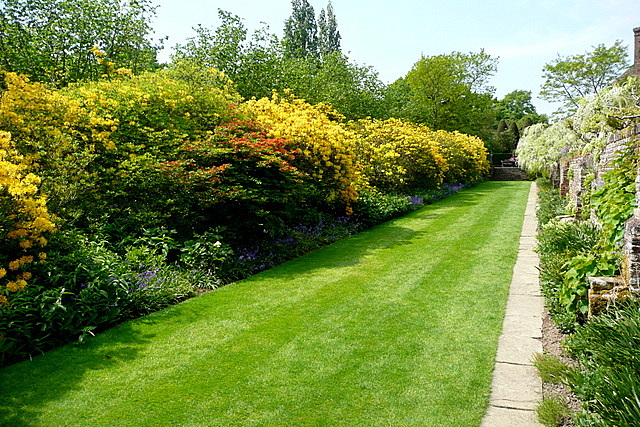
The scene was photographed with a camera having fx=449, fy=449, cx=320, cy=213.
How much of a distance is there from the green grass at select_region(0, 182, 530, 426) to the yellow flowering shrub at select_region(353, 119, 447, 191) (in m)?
8.24

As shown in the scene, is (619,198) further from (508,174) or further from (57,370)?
(508,174)

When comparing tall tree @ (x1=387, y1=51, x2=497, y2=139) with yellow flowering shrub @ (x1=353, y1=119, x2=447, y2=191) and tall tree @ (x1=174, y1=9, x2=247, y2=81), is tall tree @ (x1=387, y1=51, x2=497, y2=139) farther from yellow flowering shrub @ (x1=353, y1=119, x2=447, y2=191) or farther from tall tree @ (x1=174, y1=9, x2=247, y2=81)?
tall tree @ (x1=174, y1=9, x2=247, y2=81)

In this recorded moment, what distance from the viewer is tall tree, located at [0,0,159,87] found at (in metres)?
12.5

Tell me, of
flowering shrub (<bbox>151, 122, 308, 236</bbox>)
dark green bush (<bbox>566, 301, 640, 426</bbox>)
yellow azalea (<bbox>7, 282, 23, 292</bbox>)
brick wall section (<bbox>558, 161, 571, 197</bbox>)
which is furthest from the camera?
brick wall section (<bbox>558, 161, 571, 197</bbox>)

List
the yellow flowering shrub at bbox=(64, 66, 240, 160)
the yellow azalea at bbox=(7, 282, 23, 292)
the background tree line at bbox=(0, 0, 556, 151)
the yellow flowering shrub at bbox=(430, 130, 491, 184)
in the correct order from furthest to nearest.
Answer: the yellow flowering shrub at bbox=(430, 130, 491, 184) < the background tree line at bbox=(0, 0, 556, 151) < the yellow flowering shrub at bbox=(64, 66, 240, 160) < the yellow azalea at bbox=(7, 282, 23, 292)

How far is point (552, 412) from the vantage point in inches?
118

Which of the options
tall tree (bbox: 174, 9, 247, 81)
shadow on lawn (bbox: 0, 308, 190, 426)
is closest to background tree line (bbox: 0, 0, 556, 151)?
tall tree (bbox: 174, 9, 247, 81)

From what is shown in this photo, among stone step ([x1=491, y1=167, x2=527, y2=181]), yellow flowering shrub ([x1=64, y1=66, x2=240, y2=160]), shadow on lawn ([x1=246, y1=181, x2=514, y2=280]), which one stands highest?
yellow flowering shrub ([x1=64, y1=66, x2=240, y2=160])

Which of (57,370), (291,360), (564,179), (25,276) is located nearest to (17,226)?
(25,276)

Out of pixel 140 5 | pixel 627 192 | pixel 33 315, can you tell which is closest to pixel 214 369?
pixel 33 315

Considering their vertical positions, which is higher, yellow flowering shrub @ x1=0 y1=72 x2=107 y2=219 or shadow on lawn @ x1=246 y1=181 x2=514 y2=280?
yellow flowering shrub @ x1=0 y1=72 x2=107 y2=219

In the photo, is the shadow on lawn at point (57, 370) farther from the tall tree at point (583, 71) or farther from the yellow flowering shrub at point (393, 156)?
the tall tree at point (583, 71)

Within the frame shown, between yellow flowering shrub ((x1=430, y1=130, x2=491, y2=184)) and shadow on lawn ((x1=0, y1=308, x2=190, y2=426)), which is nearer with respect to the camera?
shadow on lawn ((x1=0, y1=308, x2=190, y2=426))

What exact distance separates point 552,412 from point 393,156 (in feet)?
40.4
